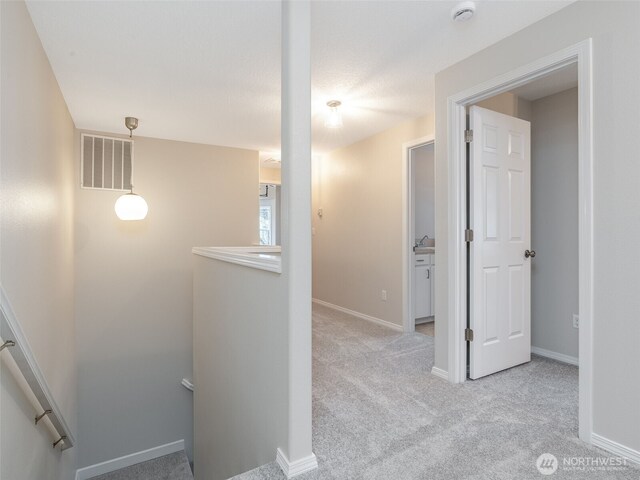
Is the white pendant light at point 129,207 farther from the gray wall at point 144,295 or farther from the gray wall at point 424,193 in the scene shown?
the gray wall at point 424,193

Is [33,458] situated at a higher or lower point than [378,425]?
lower

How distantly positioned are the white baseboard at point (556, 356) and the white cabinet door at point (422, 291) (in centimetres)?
130

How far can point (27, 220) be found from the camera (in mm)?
1849

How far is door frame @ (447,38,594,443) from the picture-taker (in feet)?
5.62

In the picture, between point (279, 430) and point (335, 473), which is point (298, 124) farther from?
point (335, 473)

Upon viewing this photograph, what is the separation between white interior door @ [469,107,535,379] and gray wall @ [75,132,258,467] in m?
3.26

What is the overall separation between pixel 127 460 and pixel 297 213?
163 inches

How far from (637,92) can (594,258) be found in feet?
2.53

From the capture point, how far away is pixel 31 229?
1.93 meters

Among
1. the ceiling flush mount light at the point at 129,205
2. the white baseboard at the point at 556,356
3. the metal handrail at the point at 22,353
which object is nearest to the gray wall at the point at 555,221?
the white baseboard at the point at 556,356

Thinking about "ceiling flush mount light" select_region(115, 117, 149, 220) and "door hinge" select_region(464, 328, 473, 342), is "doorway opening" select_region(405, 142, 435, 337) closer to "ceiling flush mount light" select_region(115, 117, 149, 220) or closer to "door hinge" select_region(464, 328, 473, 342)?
"door hinge" select_region(464, 328, 473, 342)

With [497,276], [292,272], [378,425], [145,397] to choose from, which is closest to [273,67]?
[292,272]

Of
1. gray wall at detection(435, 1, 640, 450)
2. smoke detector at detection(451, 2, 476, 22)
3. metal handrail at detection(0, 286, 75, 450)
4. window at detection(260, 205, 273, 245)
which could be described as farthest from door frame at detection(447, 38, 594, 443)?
window at detection(260, 205, 273, 245)

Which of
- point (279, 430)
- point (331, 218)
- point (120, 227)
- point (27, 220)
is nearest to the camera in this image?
point (279, 430)
